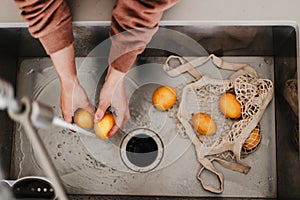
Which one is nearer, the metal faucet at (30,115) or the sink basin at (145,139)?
the metal faucet at (30,115)

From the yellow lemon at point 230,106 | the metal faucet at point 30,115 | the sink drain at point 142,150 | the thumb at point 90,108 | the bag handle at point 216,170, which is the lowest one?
the bag handle at point 216,170

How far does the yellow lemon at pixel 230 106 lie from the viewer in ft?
4.08

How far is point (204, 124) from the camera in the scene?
124 centimetres

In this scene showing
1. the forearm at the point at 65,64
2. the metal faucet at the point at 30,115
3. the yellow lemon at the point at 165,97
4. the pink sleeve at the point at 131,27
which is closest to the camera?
the metal faucet at the point at 30,115

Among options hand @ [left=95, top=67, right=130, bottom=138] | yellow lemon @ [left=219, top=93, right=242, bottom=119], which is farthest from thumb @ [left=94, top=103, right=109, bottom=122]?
yellow lemon @ [left=219, top=93, right=242, bottom=119]

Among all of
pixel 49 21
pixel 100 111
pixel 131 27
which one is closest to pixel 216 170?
pixel 100 111

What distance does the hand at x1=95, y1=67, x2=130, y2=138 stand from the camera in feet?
3.92

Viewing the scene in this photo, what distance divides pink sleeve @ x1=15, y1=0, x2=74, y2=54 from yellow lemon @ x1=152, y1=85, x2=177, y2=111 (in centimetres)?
27

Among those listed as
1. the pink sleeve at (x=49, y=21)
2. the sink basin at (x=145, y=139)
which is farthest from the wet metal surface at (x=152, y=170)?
the pink sleeve at (x=49, y=21)

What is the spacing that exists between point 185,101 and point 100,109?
0.23 m

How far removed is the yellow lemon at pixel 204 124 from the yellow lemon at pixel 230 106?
5 centimetres

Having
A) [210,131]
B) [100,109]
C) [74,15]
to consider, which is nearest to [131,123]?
[100,109]

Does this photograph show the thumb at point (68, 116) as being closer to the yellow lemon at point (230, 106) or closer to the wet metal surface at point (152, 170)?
the wet metal surface at point (152, 170)

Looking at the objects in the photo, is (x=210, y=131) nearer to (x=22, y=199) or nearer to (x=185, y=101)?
(x=185, y=101)
